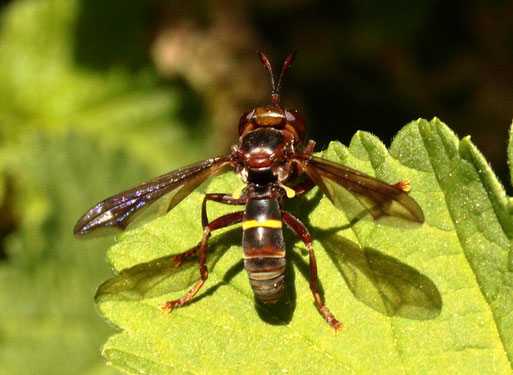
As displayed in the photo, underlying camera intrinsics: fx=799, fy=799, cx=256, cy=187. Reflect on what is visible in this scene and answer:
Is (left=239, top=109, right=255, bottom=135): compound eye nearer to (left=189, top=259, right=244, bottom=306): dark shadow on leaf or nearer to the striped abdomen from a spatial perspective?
the striped abdomen

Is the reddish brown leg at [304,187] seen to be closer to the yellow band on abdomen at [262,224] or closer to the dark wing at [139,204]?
the yellow band on abdomen at [262,224]

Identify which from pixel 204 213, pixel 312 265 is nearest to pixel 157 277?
pixel 204 213

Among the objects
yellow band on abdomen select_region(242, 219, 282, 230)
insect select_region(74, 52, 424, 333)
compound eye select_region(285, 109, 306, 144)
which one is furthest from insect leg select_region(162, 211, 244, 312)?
compound eye select_region(285, 109, 306, 144)

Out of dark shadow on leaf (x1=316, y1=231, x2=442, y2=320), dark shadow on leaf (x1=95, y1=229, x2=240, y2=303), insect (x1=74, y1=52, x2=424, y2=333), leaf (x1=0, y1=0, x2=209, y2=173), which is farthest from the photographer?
leaf (x1=0, y1=0, x2=209, y2=173)

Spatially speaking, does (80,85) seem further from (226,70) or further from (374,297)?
(374,297)

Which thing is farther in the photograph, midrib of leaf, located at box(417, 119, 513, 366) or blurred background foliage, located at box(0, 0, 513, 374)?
blurred background foliage, located at box(0, 0, 513, 374)

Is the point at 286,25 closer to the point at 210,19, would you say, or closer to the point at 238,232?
the point at 210,19

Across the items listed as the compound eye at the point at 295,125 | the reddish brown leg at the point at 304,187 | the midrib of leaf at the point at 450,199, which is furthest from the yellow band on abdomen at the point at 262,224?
the midrib of leaf at the point at 450,199
